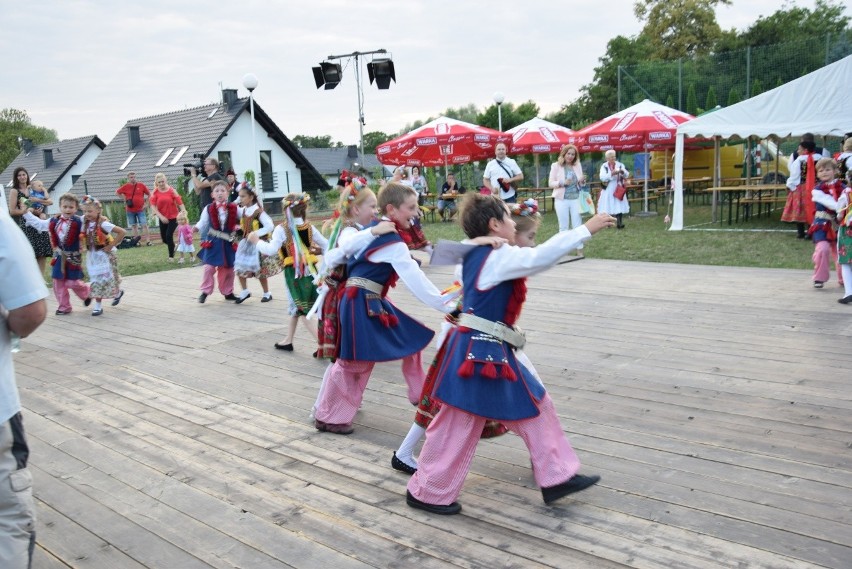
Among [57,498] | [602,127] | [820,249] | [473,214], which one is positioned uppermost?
[602,127]

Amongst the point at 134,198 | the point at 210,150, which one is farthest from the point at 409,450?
the point at 210,150

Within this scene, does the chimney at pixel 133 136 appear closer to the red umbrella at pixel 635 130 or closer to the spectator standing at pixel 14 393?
the red umbrella at pixel 635 130

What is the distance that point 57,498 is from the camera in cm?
355

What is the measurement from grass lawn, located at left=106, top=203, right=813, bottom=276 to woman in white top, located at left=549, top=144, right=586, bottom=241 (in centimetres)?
72

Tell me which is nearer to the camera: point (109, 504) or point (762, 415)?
point (109, 504)

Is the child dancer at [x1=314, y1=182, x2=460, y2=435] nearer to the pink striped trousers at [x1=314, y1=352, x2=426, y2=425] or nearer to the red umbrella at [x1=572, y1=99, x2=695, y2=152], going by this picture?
the pink striped trousers at [x1=314, y1=352, x2=426, y2=425]

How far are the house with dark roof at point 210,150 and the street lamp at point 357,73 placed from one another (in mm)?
16286

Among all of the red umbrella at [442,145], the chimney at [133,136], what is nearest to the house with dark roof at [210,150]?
the chimney at [133,136]

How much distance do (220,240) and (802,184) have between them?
937 cm

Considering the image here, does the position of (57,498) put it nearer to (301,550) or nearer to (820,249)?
(301,550)

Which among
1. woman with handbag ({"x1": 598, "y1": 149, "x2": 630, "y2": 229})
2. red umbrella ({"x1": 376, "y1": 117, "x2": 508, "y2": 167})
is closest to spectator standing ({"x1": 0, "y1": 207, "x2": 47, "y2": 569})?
woman with handbag ({"x1": 598, "y1": 149, "x2": 630, "y2": 229})

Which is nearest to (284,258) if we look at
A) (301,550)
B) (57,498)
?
(57,498)

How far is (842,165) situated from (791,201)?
59.8 inches

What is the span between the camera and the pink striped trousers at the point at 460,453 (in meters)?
3.18
